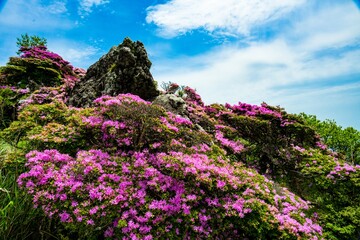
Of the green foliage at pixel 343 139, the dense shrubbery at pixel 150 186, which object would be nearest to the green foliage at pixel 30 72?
the dense shrubbery at pixel 150 186

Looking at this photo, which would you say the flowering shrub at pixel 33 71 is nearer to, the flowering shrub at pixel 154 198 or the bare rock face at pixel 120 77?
the bare rock face at pixel 120 77

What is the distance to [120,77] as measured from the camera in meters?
8.99

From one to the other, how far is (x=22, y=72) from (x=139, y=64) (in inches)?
412

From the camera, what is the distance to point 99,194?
391 cm

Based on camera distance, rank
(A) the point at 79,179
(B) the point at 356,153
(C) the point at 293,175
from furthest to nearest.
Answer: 1. (B) the point at 356,153
2. (C) the point at 293,175
3. (A) the point at 79,179

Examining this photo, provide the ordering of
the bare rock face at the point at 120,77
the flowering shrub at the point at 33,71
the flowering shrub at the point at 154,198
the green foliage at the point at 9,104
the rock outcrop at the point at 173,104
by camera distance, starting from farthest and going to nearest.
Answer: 1. the flowering shrub at the point at 33,71
2. the green foliage at the point at 9,104
3. the bare rock face at the point at 120,77
4. the rock outcrop at the point at 173,104
5. the flowering shrub at the point at 154,198

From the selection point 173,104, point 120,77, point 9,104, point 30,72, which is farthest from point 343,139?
point 30,72

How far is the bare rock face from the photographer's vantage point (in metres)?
9.07

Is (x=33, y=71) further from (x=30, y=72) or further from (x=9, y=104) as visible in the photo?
(x=9, y=104)

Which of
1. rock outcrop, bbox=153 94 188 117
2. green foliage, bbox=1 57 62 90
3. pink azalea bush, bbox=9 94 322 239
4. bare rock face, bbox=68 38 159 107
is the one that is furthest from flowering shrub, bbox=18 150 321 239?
green foliage, bbox=1 57 62 90

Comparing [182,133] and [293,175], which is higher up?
[182,133]

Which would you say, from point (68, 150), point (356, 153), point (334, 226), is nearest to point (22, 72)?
point (68, 150)

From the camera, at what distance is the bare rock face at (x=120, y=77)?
9070 mm

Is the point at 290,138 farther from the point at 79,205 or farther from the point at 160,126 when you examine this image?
the point at 79,205
